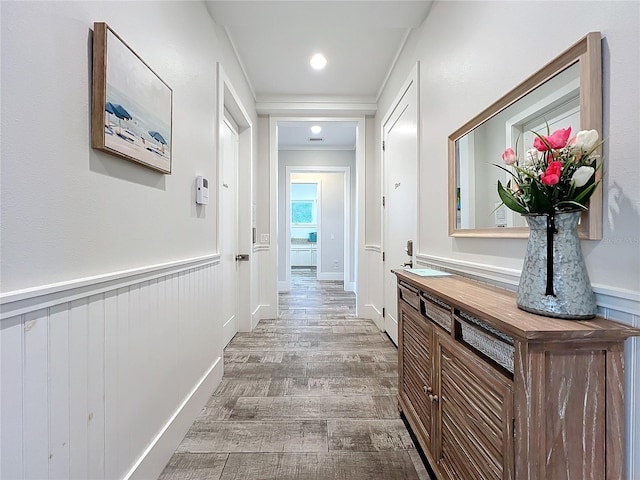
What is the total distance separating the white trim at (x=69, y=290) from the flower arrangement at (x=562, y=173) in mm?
1258

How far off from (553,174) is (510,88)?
0.62 metres

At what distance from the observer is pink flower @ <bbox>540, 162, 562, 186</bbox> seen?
73cm

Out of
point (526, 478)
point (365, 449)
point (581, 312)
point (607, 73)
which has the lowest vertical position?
point (365, 449)

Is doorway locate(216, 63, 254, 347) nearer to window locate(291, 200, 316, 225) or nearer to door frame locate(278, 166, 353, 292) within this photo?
door frame locate(278, 166, 353, 292)

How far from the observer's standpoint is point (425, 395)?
1.34 metres

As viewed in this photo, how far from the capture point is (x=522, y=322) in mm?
742

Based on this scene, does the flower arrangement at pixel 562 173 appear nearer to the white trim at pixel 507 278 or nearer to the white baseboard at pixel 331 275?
the white trim at pixel 507 278

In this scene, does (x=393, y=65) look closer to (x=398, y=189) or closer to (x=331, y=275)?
(x=398, y=189)

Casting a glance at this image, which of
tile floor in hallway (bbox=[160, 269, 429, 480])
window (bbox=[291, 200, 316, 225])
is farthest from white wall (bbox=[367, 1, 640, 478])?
window (bbox=[291, 200, 316, 225])

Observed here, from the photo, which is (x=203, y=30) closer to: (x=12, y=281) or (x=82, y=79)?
(x=82, y=79)

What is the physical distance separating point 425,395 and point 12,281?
1.45 meters

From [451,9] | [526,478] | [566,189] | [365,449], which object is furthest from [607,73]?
[365,449]

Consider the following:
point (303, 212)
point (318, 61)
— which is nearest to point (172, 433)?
point (318, 61)

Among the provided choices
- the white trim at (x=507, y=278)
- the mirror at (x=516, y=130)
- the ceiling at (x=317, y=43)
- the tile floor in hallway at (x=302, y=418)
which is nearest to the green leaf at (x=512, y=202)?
the mirror at (x=516, y=130)
